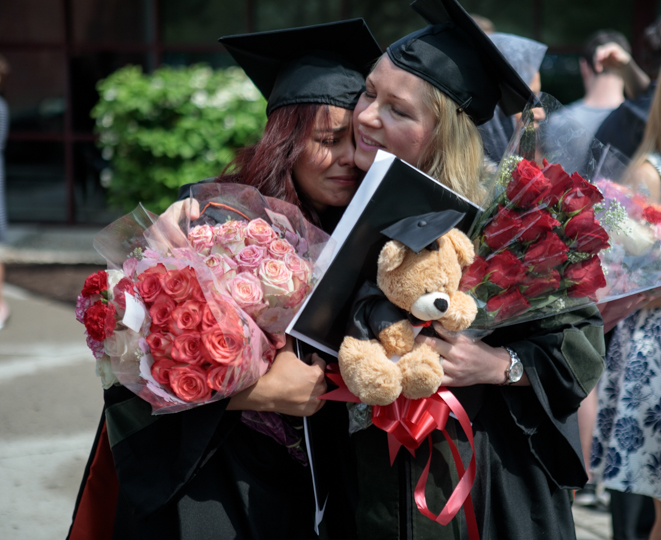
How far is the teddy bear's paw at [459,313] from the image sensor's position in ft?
5.19

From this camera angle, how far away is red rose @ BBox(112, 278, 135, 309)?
5.32 feet

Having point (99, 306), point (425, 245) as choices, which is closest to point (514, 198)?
point (425, 245)

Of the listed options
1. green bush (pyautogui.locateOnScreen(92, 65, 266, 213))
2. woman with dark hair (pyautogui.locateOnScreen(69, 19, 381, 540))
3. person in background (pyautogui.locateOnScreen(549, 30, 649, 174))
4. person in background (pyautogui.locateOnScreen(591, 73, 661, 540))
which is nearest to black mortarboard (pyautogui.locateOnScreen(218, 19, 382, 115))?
woman with dark hair (pyautogui.locateOnScreen(69, 19, 381, 540))

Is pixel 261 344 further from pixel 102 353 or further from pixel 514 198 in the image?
pixel 514 198

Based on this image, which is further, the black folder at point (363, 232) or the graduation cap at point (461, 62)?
the graduation cap at point (461, 62)

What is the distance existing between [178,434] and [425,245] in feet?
2.79

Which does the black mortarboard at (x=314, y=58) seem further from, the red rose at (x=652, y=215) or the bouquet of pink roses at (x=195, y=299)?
the red rose at (x=652, y=215)

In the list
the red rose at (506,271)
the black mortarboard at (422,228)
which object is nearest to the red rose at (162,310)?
the black mortarboard at (422,228)

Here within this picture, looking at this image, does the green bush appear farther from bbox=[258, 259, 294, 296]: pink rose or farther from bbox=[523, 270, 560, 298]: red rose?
bbox=[523, 270, 560, 298]: red rose

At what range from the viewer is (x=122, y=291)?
5.36ft

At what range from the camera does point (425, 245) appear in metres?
1.51

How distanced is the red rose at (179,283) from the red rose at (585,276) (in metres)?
0.94

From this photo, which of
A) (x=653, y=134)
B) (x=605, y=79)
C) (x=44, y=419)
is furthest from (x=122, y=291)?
(x=605, y=79)

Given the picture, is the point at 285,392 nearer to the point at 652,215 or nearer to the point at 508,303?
the point at 508,303
